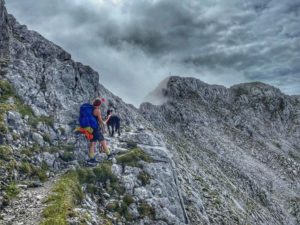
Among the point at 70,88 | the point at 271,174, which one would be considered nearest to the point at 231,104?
the point at 271,174

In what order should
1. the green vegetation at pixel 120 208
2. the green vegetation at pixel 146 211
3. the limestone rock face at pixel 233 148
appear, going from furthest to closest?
the limestone rock face at pixel 233 148 < the green vegetation at pixel 146 211 < the green vegetation at pixel 120 208

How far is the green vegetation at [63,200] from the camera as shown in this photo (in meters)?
19.6

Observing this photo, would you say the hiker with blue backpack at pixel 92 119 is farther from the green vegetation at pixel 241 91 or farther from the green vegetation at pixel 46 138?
the green vegetation at pixel 241 91

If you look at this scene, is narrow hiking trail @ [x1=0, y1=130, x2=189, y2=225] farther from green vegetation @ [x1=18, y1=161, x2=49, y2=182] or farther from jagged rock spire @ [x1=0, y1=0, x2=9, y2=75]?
jagged rock spire @ [x1=0, y1=0, x2=9, y2=75]

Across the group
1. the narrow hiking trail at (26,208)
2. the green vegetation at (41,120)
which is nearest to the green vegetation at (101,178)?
the narrow hiking trail at (26,208)

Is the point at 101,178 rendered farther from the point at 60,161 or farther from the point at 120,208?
the point at 60,161

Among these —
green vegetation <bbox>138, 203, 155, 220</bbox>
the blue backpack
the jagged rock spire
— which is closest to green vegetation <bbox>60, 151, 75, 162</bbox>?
the blue backpack

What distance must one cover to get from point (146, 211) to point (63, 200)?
8511 mm

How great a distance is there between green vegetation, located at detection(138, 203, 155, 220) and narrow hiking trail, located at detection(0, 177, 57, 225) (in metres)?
7.90

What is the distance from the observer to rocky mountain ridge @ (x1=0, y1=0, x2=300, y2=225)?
24570 mm

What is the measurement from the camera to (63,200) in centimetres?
2197

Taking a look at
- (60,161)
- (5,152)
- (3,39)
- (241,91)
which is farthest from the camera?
(241,91)

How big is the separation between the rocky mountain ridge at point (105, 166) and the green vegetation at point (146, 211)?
0.09 meters

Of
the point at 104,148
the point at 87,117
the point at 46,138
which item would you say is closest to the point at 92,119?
the point at 87,117
